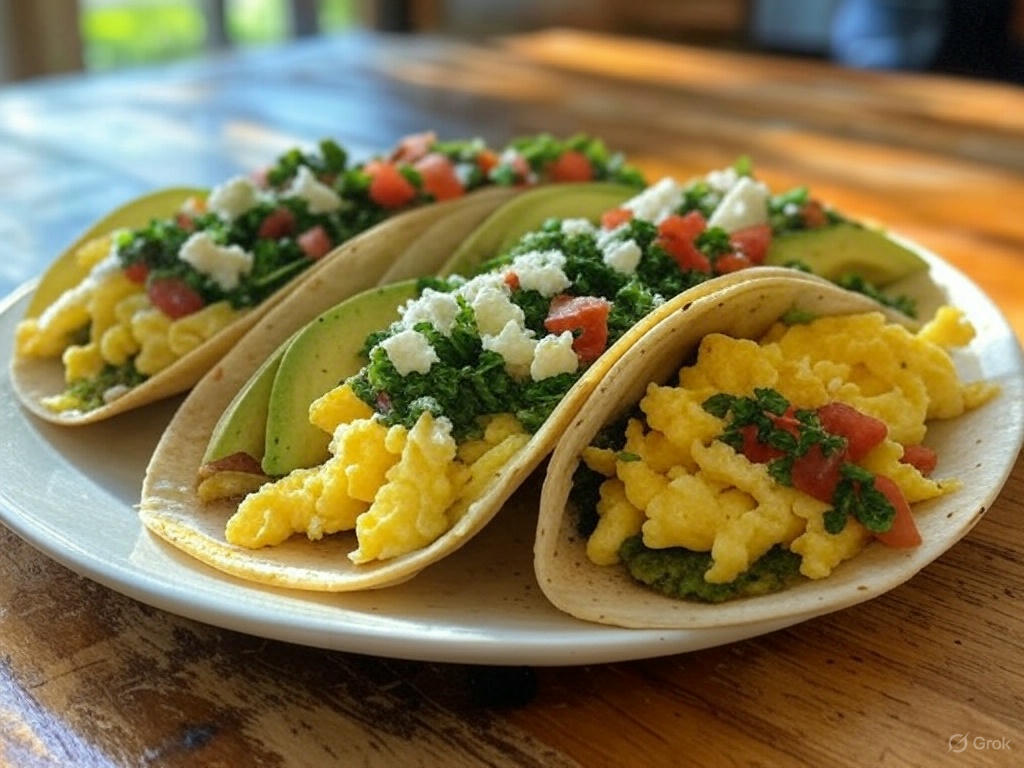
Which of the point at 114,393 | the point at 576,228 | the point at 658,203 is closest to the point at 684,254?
the point at 576,228

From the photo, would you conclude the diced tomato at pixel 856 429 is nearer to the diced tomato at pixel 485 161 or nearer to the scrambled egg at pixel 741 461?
the scrambled egg at pixel 741 461

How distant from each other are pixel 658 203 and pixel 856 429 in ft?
3.55

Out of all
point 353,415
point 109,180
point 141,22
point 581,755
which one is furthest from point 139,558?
point 141,22

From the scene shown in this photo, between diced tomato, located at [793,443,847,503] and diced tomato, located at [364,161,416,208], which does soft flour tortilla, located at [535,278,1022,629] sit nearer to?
diced tomato, located at [793,443,847,503]

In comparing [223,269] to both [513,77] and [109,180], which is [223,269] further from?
[513,77]

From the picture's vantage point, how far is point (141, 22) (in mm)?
9289

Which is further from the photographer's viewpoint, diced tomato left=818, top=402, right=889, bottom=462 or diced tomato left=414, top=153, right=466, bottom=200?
diced tomato left=414, top=153, right=466, bottom=200

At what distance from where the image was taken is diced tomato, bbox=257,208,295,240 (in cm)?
312

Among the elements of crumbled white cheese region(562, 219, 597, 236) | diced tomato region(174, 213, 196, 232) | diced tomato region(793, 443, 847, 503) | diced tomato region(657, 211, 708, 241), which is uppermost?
diced tomato region(657, 211, 708, 241)

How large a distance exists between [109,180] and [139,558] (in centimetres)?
337

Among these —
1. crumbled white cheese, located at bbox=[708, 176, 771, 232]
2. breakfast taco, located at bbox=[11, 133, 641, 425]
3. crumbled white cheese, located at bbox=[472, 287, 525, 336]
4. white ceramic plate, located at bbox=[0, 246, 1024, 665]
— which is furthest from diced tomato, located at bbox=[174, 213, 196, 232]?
crumbled white cheese, located at bbox=[708, 176, 771, 232]

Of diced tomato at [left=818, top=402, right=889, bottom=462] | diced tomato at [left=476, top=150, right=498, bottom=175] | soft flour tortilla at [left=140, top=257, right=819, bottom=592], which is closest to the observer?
soft flour tortilla at [left=140, top=257, right=819, bottom=592]

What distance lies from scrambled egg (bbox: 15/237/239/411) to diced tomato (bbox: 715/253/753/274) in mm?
1145

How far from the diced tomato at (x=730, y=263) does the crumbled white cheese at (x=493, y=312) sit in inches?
23.5
